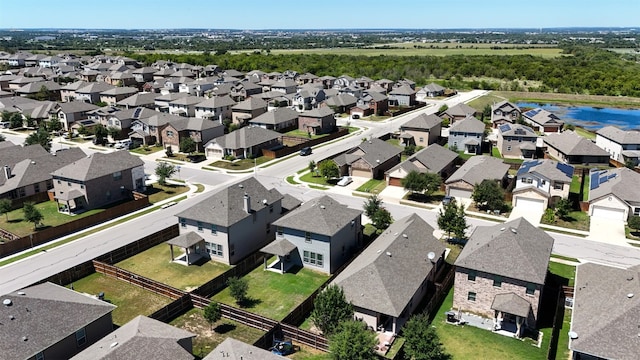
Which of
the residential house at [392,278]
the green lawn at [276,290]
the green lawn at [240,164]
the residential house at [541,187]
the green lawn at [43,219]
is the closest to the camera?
the residential house at [392,278]

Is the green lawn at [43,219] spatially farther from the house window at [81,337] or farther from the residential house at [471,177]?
the residential house at [471,177]

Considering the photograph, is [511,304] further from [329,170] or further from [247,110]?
[247,110]

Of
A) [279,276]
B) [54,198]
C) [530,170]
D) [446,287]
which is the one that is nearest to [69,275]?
[279,276]

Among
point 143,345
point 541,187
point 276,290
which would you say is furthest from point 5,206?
point 541,187

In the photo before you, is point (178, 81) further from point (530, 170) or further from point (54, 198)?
point (530, 170)

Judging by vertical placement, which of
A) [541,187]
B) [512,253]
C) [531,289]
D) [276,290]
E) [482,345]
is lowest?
[482,345]

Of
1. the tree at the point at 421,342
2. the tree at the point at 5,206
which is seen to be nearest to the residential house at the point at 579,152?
the tree at the point at 421,342
